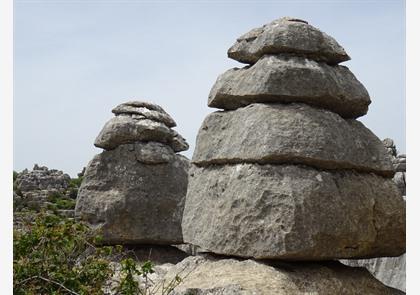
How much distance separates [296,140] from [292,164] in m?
0.29

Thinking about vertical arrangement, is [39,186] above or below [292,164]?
above

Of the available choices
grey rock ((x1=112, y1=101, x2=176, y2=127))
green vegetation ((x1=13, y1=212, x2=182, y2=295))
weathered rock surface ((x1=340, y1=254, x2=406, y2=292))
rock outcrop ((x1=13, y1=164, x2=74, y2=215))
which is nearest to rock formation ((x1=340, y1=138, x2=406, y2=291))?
weathered rock surface ((x1=340, y1=254, x2=406, y2=292))

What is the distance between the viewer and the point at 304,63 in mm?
7941

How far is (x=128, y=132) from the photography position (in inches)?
531

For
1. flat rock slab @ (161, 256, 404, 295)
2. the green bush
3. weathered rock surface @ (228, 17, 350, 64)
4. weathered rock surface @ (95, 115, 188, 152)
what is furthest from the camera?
weathered rock surface @ (95, 115, 188, 152)

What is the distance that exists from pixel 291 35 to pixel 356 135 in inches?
60.7

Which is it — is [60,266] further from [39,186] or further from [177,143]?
[39,186]

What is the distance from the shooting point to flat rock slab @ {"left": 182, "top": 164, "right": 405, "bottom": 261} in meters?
7.14

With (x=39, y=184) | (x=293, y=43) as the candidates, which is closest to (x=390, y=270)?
(x=293, y=43)

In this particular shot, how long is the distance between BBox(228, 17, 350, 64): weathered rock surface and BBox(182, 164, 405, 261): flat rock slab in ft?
5.30

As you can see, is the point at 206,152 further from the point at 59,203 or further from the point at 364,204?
the point at 59,203

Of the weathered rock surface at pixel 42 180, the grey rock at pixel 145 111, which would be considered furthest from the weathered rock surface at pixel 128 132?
the weathered rock surface at pixel 42 180

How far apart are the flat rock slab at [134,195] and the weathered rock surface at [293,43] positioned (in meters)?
5.62

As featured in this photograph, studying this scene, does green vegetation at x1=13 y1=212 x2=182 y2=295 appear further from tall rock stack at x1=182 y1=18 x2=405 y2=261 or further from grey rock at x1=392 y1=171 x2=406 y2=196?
grey rock at x1=392 y1=171 x2=406 y2=196
